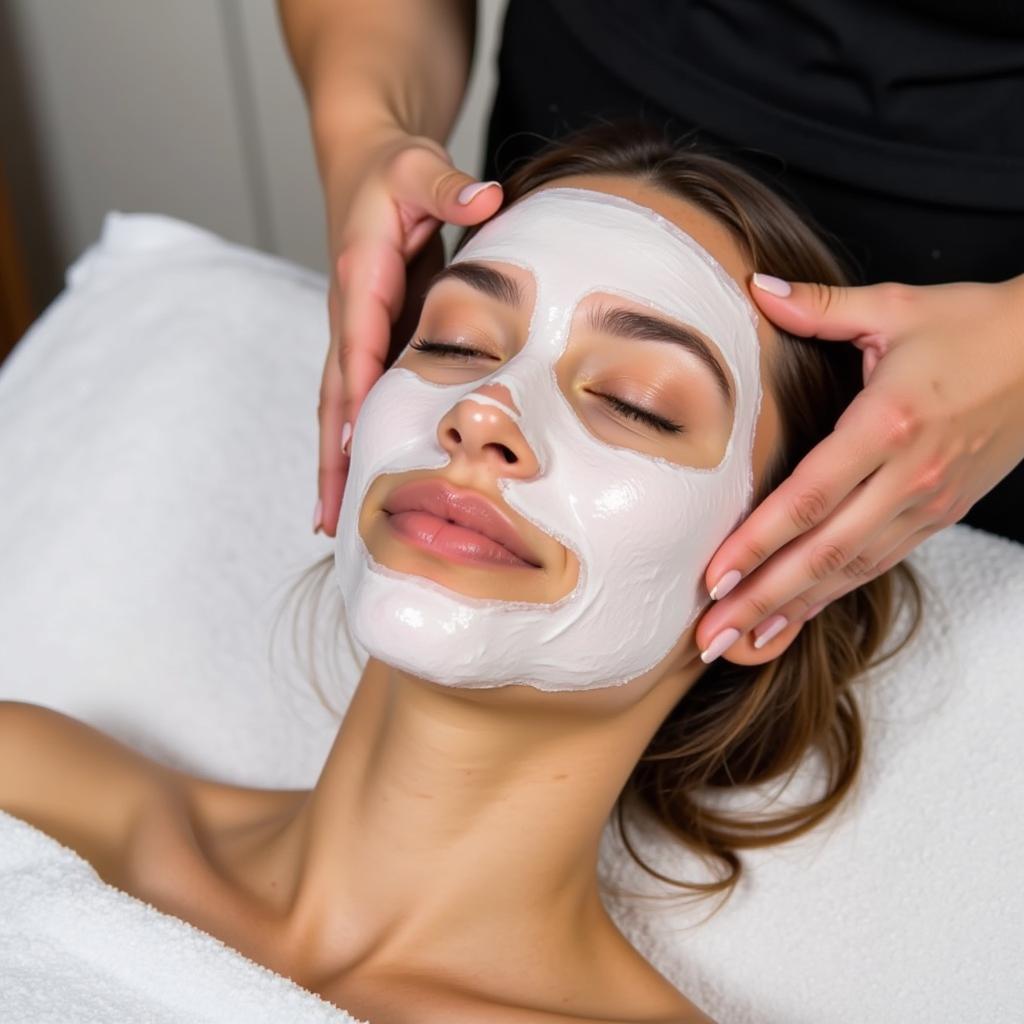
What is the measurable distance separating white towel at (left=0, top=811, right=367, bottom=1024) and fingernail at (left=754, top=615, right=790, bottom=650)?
0.40 metres

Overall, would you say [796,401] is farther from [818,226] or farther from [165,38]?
[165,38]

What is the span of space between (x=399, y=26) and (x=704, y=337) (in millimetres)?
579

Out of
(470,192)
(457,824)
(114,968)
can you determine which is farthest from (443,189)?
(114,968)

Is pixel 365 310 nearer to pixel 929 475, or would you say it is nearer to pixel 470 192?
pixel 470 192

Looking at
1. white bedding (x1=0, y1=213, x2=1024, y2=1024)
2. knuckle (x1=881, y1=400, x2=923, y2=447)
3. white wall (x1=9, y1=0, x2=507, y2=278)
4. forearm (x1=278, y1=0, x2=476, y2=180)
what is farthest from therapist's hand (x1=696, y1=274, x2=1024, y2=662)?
white wall (x1=9, y1=0, x2=507, y2=278)

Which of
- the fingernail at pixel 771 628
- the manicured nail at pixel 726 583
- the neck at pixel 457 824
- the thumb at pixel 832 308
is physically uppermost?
the thumb at pixel 832 308

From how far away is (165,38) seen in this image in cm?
265

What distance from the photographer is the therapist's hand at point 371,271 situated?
1.17 meters

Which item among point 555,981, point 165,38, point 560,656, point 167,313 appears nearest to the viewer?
point 560,656

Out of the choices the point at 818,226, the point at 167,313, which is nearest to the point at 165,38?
the point at 167,313

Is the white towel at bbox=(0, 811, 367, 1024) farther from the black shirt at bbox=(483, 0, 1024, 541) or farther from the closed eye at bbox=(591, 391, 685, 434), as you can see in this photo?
the black shirt at bbox=(483, 0, 1024, 541)

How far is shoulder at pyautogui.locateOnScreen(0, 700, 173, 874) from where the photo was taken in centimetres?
116

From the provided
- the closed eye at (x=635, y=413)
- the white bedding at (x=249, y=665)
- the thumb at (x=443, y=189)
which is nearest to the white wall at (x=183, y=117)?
the white bedding at (x=249, y=665)

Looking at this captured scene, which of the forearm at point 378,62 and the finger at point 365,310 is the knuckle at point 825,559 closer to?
the finger at point 365,310
